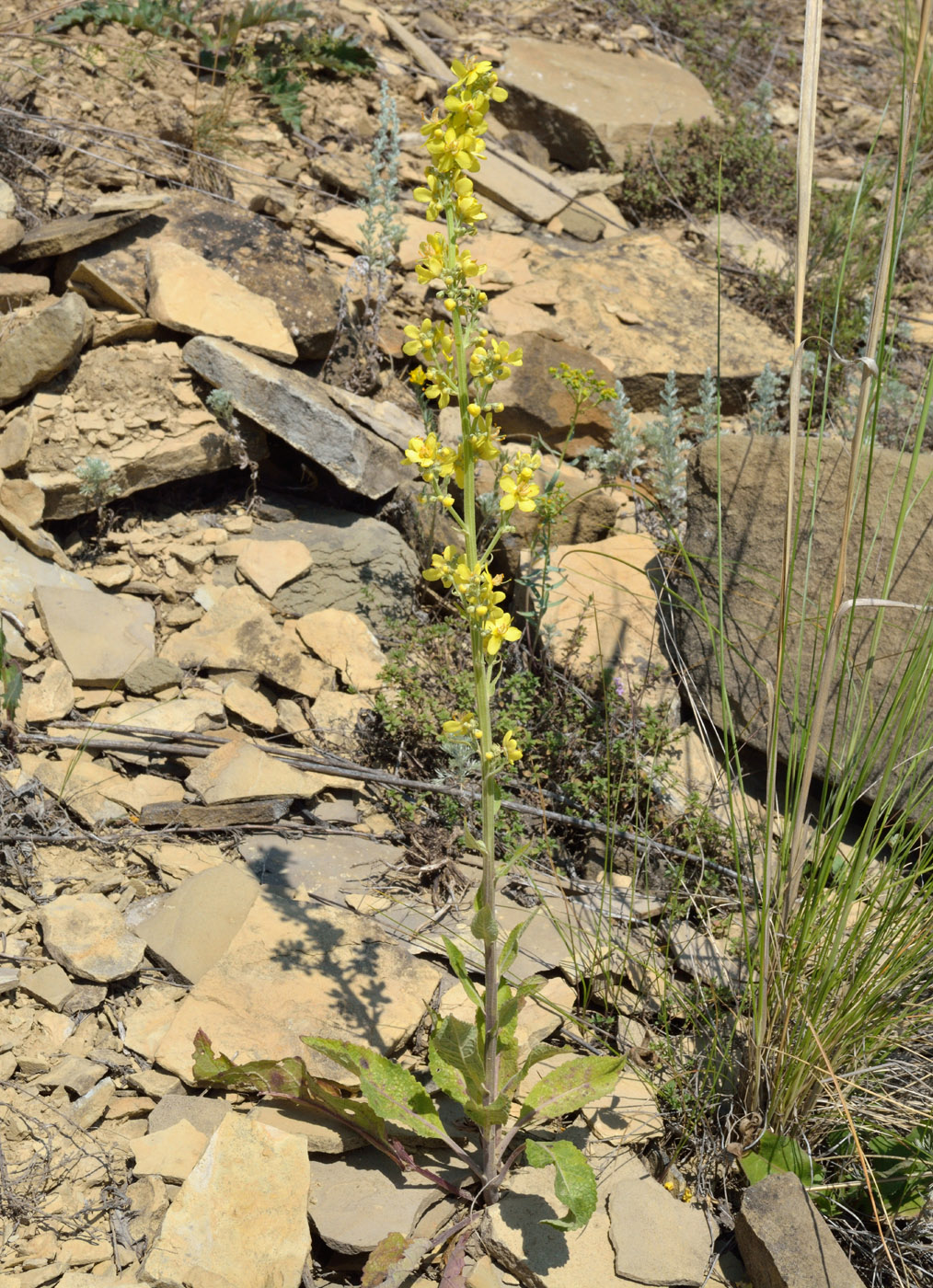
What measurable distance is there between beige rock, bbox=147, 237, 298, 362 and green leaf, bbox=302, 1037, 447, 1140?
9.17ft

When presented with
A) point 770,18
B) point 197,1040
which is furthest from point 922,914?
point 770,18

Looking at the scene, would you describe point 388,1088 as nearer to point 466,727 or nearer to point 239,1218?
point 239,1218

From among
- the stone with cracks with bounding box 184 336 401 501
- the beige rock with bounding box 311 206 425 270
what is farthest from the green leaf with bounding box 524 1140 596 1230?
the beige rock with bounding box 311 206 425 270

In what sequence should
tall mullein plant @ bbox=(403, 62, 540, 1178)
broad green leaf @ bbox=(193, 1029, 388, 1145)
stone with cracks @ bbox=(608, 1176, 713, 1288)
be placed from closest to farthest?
tall mullein plant @ bbox=(403, 62, 540, 1178)
stone with cracks @ bbox=(608, 1176, 713, 1288)
broad green leaf @ bbox=(193, 1029, 388, 1145)

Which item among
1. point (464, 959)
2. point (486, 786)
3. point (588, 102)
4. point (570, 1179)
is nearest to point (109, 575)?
point (464, 959)

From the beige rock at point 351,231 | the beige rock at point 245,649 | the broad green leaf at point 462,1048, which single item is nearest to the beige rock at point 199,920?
the broad green leaf at point 462,1048

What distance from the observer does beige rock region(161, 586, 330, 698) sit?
11.5 ft

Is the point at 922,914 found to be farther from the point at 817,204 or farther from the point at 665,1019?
the point at 817,204

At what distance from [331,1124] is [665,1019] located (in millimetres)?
806

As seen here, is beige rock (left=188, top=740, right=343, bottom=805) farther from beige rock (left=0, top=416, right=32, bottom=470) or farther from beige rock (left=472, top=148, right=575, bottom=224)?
beige rock (left=472, top=148, right=575, bottom=224)

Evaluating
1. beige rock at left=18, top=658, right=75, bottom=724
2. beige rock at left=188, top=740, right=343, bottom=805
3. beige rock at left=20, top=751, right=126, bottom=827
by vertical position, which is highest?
beige rock at left=188, top=740, right=343, bottom=805

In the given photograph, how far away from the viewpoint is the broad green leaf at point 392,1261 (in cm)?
199

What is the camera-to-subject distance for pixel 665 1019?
2.47 m

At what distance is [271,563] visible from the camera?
3828 mm
